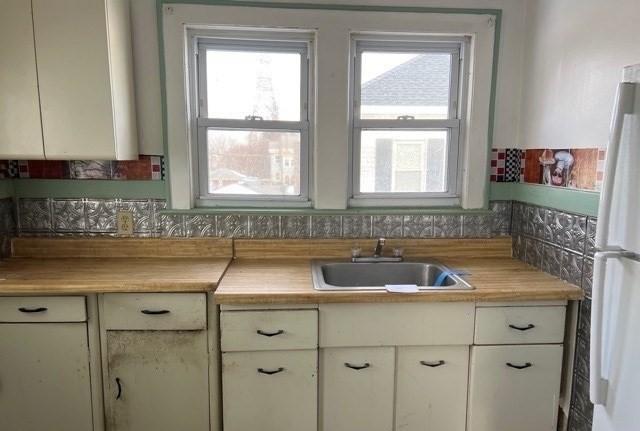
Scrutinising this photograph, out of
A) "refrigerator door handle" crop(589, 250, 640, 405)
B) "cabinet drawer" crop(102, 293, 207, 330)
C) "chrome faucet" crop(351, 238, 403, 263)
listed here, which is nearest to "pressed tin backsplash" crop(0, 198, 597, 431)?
"chrome faucet" crop(351, 238, 403, 263)

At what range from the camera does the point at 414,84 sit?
2252 millimetres

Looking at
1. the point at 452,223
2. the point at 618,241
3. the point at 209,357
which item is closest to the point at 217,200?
the point at 209,357

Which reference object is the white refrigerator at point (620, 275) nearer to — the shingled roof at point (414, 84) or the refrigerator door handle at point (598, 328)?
the refrigerator door handle at point (598, 328)

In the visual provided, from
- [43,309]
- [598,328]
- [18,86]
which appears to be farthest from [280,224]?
[598,328]

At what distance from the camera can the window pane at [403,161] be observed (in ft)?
7.47

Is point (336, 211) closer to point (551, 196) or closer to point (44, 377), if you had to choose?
point (551, 196)

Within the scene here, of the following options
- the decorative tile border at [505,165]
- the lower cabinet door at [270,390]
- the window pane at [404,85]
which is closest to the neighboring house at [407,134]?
the window pane at [404,85]

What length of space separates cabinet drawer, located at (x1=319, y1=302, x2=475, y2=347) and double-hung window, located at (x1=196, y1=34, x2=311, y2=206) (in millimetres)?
784

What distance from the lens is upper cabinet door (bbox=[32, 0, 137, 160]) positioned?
5.81ft

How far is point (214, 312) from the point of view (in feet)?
5.73

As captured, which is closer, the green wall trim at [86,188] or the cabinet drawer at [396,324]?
the cabinet drawer at [396,324]

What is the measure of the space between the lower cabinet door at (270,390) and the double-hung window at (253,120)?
0.87 m

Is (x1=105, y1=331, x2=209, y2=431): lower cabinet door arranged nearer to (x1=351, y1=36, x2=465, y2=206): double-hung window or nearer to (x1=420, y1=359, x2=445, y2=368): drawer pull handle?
(x1=420, y1=359, x2=445, y2=368): drawer pull handle

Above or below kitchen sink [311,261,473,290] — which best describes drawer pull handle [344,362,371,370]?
below
